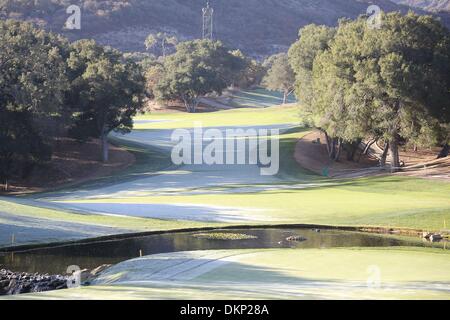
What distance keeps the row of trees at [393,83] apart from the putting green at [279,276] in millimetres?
26884

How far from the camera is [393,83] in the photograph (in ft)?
158

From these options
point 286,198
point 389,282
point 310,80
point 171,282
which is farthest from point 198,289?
point 310,80

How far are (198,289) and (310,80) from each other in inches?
1988

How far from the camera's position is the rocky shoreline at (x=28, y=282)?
18156 millimetres

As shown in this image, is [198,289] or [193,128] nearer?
[198,289]

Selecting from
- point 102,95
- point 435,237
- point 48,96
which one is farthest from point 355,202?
point 102,95

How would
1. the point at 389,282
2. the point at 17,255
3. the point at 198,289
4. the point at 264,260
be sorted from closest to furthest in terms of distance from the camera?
the point at 198,289
the point at 389,282
the point at 264,260
the point at 17,255

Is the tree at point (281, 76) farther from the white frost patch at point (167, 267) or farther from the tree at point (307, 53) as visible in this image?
the white frost patch at point (167, 267)

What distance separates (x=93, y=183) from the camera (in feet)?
164

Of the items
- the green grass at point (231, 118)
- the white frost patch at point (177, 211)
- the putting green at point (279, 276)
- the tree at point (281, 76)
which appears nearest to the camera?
the putting green at point (279, 276)

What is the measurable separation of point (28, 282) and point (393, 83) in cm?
3572

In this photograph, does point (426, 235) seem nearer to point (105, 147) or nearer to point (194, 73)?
point (105, 147)

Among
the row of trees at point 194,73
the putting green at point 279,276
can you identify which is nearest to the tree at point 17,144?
the putting green at point 279,276
